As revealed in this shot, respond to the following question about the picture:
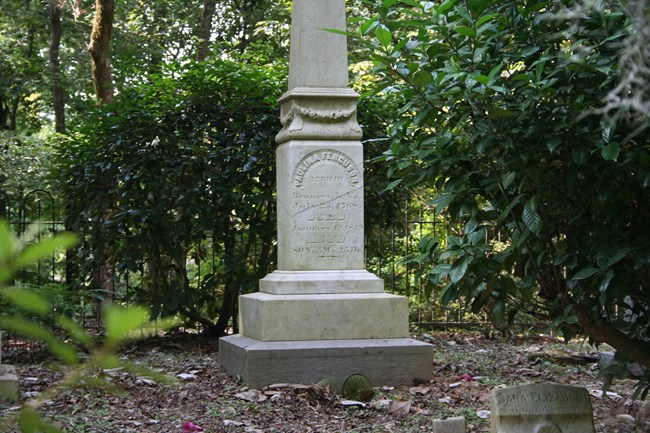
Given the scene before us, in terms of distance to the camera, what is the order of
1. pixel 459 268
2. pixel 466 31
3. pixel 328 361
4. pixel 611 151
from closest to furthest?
pixel 611 151 → pixel 466 31 → pixel 459 268 → pixel 328 361

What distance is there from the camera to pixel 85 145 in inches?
421

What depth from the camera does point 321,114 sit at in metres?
7.88

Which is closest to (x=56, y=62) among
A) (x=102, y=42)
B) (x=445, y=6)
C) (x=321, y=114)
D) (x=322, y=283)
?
(x=102, y=42)

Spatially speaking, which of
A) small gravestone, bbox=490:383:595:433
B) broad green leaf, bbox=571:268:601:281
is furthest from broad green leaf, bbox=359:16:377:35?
small gravestone, bbox=490:383:595:433

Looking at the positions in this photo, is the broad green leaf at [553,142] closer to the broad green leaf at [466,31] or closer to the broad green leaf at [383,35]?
the broad green leaf at [466,31]

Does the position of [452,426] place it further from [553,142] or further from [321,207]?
[321,207]

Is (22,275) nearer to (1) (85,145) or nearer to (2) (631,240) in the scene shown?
(1) (85,145)

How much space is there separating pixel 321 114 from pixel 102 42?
710 centimetres

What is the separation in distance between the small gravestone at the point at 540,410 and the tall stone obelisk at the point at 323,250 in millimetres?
2532

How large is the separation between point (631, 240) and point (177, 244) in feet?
22.2

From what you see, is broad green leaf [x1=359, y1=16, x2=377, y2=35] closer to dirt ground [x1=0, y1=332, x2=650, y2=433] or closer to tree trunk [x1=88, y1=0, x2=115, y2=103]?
dirt ground [x1=0, y1=332, x2=650, y2=433]

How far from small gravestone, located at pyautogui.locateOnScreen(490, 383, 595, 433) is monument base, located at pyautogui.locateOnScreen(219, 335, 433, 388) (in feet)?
8.23

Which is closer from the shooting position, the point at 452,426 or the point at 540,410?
the point at 540,410

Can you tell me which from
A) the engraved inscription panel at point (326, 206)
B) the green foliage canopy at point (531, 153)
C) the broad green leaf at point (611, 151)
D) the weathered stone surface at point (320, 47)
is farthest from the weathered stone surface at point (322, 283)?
the broad green leaf at point (611, 151)
